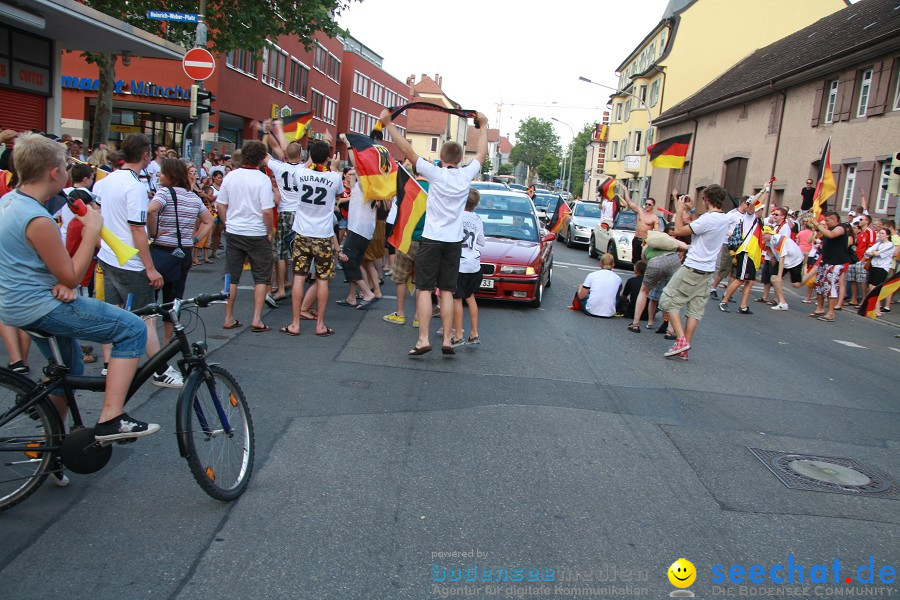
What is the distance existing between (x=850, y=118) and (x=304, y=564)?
24.4 metres

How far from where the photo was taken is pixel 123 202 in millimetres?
5703

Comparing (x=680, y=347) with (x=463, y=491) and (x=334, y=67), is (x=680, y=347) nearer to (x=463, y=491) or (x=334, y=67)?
(x=463, y=491)

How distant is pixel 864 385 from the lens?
8164 mm

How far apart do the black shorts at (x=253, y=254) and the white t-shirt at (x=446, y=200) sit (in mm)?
1877

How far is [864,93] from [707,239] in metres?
17.8

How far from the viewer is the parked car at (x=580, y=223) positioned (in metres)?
26.0

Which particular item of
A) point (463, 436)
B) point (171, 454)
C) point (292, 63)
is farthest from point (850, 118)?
point (292, 63)

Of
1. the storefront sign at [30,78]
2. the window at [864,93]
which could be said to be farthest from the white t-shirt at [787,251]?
the storefront sign at [30,78]

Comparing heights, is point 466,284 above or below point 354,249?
below

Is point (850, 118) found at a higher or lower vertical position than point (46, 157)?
higher

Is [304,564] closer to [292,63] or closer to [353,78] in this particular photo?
[292,63]

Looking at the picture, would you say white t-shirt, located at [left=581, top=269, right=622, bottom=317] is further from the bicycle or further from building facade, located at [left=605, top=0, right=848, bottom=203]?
building facade, located at [left=605, top=0, right=848, bottom=203]

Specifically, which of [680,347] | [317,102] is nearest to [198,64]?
[680,347]

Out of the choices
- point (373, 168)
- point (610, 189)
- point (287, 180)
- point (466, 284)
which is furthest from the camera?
point (610, 189)
